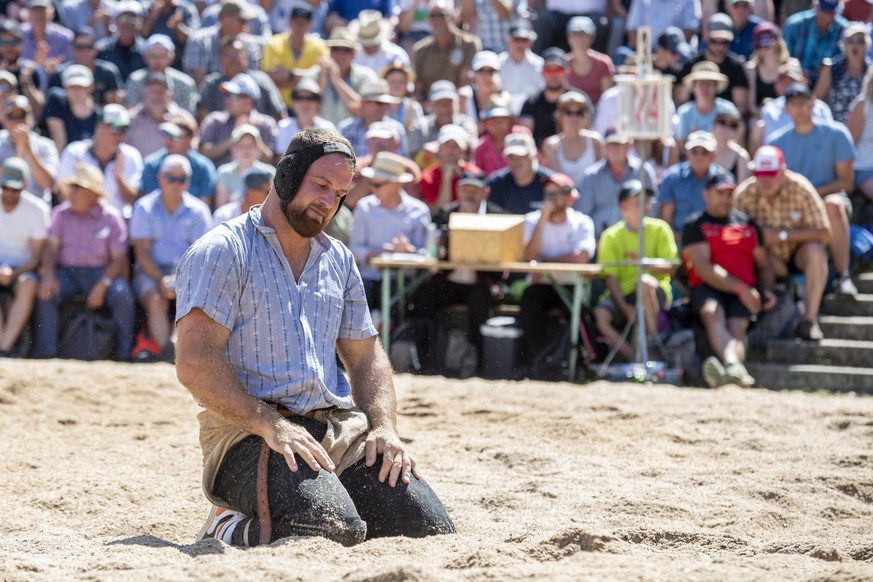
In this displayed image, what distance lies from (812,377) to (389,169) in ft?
13.1

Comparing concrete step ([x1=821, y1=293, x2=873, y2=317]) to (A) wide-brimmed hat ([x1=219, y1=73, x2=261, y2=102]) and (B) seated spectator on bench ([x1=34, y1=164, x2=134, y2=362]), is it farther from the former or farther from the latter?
(B) seated spectator on bench ([x1=34, y1=164, x2=134, y2=362])

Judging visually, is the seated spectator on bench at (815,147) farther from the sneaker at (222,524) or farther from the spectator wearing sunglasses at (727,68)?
the sneaker at (222,524)

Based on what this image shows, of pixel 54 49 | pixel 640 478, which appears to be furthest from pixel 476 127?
pixel 640 478

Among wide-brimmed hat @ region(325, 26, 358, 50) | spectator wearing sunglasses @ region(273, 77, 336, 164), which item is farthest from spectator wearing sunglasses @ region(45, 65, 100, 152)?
wide-brimmed hat @ region(325, 26, 358, 50)

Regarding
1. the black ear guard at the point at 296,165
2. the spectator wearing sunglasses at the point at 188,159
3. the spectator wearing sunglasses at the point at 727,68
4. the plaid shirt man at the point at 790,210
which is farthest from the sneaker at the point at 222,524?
the spectator wearing sunglasses at the point at 727,68

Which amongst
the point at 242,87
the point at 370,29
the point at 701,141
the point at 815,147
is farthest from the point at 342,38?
the point at 815,147

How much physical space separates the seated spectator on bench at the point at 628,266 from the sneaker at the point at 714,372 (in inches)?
27.9

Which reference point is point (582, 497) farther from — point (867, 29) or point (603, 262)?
point (867, 29)

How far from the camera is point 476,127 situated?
13141mm

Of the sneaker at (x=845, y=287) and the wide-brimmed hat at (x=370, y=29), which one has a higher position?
the wide-brimmed hat at (x=370, y=29)

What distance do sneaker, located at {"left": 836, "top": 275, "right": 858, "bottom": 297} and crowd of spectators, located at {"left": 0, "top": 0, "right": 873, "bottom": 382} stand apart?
0.07 feet

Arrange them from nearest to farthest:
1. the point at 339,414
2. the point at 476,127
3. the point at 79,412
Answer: the point at 339,414 < the point at 79,412 < the point at 476,127

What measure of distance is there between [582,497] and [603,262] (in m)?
5.03

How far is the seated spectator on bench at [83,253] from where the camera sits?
11.3 meters
